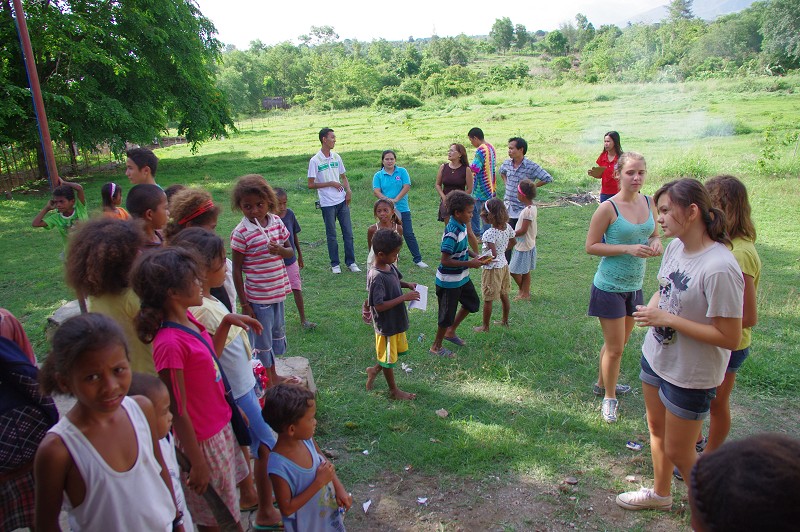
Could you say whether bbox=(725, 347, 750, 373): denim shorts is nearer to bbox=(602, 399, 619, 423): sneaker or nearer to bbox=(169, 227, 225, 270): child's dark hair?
bbox=(602, 399, 619, 423): sneaker

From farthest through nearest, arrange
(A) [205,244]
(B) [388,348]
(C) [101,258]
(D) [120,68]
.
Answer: (D) [120,68] < (B) [388,348] < (A) [205,244] < (C) [101,258]

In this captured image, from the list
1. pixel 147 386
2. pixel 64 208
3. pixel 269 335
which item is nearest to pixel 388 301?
pixel 269 335

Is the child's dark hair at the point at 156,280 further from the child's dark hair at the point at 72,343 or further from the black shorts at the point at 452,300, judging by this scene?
the black shorts at the point at 452,300

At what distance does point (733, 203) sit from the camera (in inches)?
123

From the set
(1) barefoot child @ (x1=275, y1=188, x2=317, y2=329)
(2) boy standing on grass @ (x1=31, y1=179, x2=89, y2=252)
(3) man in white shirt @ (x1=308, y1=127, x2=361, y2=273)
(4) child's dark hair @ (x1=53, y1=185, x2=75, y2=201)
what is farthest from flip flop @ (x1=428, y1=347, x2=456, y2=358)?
(4) child's dark hair @ (x1=53, y1=185, x2=75, y2=201)

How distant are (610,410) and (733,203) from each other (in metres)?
1.67

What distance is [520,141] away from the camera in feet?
23.2

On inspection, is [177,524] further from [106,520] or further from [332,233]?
[332,233]

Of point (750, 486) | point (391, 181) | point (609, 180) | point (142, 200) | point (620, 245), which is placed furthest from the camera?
point (391, 181)

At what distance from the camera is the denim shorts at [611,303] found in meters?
3.79

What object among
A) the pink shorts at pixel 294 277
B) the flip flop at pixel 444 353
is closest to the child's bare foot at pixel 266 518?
the flip flop at pixel 444 353

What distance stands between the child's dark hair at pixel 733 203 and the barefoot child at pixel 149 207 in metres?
3.41

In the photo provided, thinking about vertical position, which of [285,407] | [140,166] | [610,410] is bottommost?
[610,410]

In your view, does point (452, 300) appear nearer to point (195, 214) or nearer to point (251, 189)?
point (251, 189)
